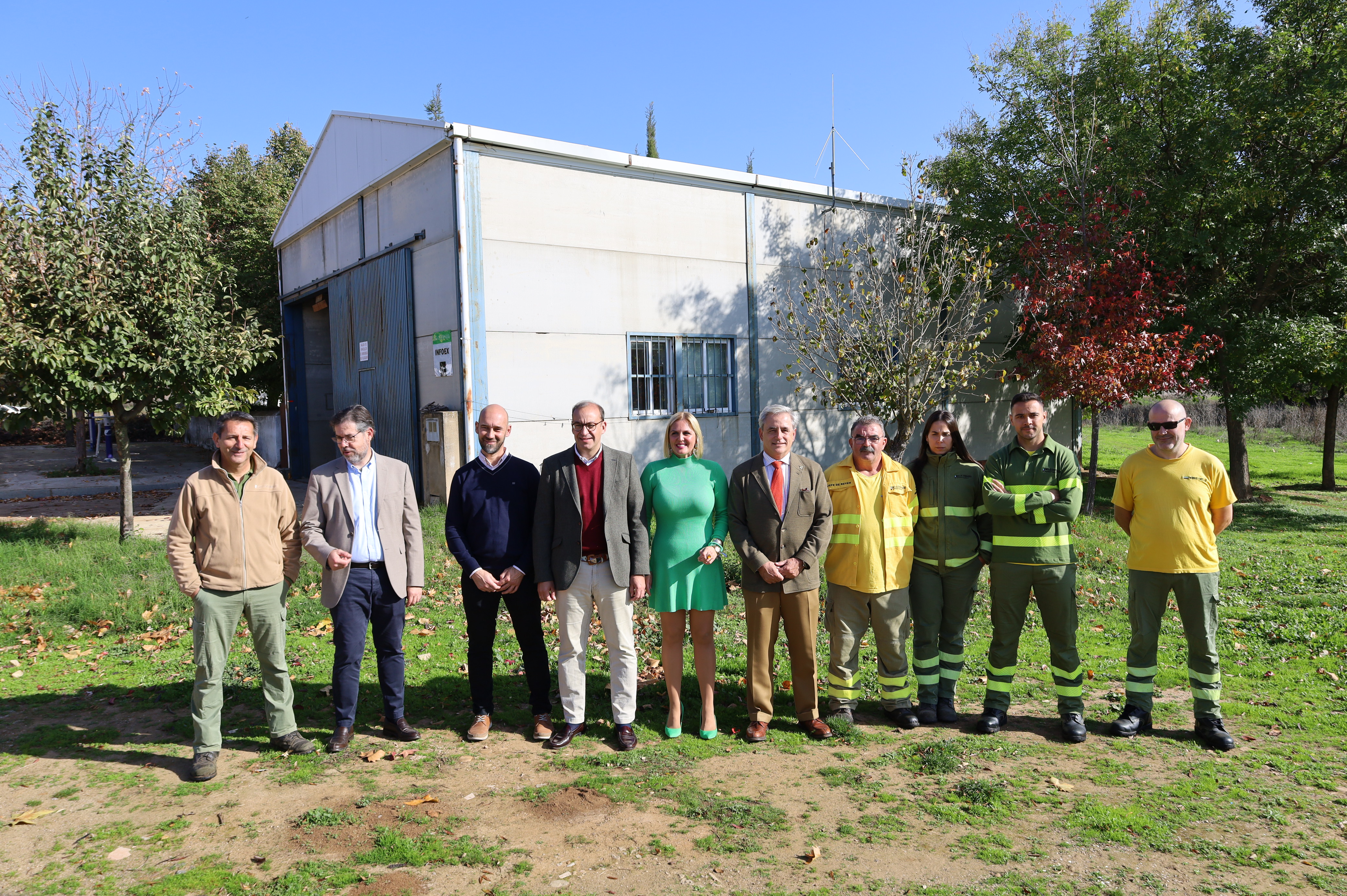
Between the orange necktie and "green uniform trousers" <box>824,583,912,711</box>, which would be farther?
"green uniform trousers" <box>824,583,912,711</box>

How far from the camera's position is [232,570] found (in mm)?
4867

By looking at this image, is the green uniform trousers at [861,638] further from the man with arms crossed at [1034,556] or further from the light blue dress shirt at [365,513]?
the light blue dress shirt at [365,513]

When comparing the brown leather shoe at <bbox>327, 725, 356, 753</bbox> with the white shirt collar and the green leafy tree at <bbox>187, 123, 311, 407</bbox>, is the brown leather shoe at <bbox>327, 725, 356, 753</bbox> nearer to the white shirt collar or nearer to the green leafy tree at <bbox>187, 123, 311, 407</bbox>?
the white shirt collar

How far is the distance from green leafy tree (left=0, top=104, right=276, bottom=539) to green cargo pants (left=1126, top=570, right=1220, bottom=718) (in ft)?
35.9

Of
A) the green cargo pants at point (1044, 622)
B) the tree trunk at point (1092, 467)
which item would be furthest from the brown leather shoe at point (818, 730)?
the tree trunk at point (1092, 467)

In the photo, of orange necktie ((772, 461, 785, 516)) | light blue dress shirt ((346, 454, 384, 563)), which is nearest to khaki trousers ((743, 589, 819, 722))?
orange necktie ((772, 461, 785, 516))

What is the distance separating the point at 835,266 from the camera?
15164 millimetres

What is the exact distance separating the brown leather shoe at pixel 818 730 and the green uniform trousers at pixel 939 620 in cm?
74

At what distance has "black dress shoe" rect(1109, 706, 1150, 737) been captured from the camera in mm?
5195

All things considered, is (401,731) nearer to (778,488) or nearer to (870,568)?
(778,488)

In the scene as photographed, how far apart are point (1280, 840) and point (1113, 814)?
695 millimetres

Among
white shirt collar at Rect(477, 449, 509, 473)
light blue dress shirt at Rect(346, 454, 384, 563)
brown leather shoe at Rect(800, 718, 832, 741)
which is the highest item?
white shirt collar at Rect(477, 449, 509, 473)

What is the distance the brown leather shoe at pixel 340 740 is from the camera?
5.05 m

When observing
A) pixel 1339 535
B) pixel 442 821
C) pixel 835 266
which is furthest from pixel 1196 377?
pixel 442 821
